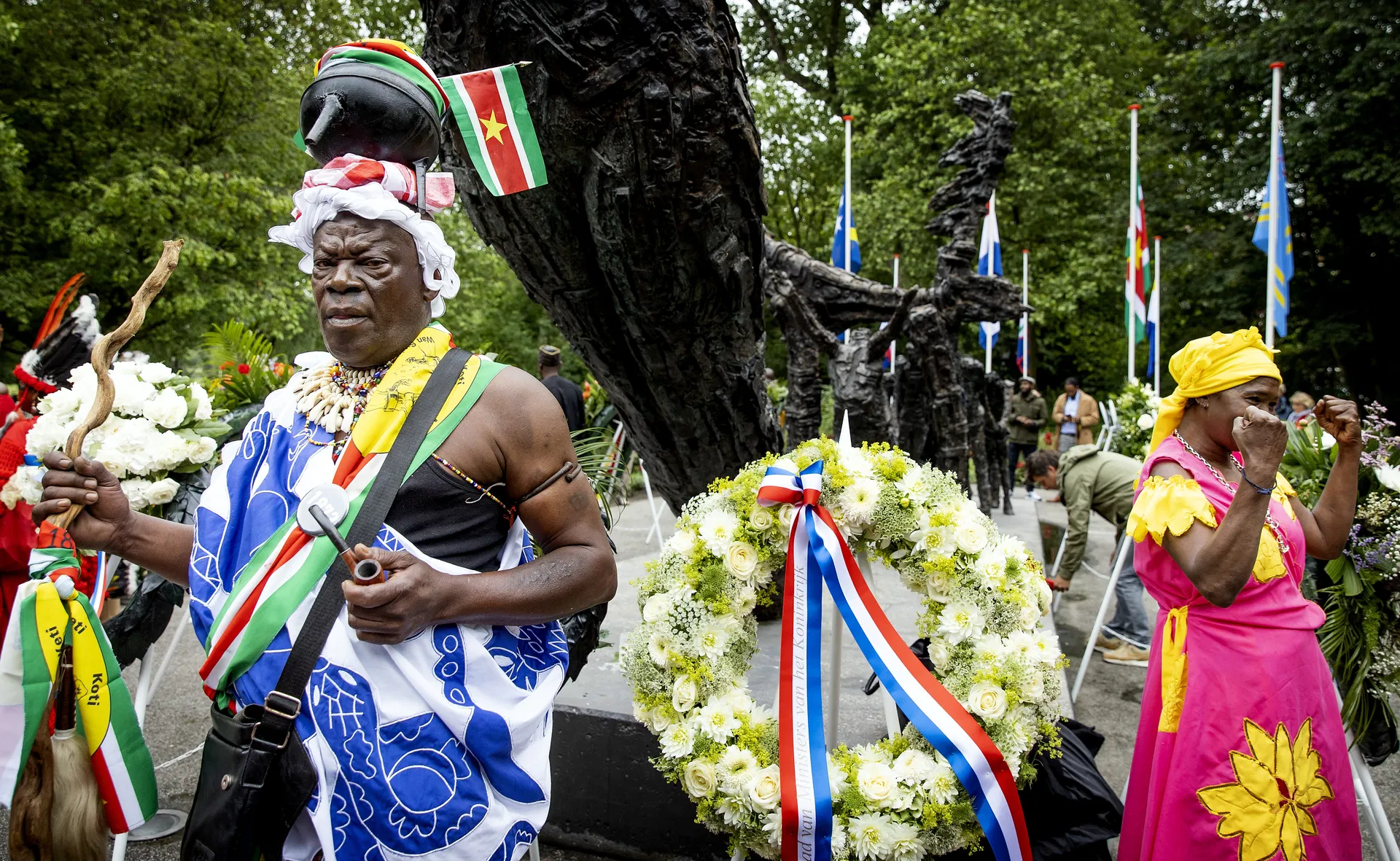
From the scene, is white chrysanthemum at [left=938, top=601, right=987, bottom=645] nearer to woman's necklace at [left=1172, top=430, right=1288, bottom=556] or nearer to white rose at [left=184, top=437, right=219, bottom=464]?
woman's necklace at [left=1172, top=430, right=1288, bottom=556]

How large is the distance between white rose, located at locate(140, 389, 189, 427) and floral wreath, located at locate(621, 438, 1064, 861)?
185 cm

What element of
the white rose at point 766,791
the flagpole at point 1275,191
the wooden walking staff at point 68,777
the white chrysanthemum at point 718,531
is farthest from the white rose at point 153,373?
→ the flagpole at point 1275,191

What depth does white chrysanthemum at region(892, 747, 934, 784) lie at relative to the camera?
2.20m

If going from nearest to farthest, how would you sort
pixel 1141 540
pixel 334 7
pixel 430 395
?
pixel 430 395 < pixel 1141 540 < pixel 334 7

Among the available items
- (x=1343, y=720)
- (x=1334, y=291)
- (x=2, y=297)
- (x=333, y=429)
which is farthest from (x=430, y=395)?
(x=1334, y=291)

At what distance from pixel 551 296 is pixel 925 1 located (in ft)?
71.3

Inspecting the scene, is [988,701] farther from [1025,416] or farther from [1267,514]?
[1025,416]

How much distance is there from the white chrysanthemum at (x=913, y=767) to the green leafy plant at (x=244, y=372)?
4.06 metres

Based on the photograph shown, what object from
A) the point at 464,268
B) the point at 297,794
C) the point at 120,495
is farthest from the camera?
the point at 464,268

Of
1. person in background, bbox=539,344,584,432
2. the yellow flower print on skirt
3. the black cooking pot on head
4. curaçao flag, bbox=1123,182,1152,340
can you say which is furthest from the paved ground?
curaçao flag, bbox=1123,182,1152,340

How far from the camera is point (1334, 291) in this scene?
59.8 feet

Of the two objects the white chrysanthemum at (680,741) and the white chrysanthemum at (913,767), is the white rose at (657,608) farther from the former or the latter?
the white chrysanthemum at (913,767)

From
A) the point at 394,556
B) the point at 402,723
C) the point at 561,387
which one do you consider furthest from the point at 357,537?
the point at 561,387

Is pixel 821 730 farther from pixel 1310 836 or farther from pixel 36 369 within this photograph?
pixel 36 369
